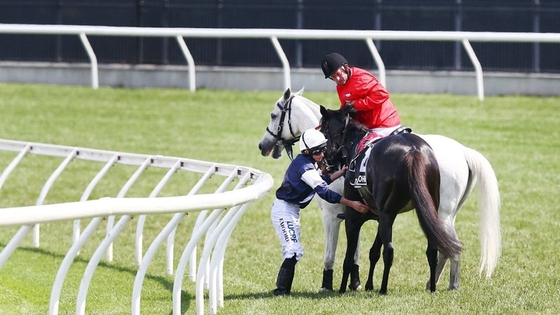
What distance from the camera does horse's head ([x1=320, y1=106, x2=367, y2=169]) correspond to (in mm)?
7664

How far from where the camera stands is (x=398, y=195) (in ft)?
22.5

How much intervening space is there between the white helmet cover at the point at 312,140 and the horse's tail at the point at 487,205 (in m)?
1.11

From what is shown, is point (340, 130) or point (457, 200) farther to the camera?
point (340, 130)

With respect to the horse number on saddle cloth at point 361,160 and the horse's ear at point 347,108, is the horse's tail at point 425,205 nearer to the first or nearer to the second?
the horse number on saddle cloth at point 361,160

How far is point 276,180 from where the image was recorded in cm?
1290

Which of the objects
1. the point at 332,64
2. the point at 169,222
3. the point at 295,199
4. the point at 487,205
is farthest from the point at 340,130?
the point at 169,222

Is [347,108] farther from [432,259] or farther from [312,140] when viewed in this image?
[432,259]

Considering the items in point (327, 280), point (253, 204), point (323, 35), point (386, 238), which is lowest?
point (253, 204)

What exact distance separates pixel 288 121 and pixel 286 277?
1.77 metres

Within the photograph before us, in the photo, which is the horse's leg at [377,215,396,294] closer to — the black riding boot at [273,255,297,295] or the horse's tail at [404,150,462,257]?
the horse's tail at [404,150,462,257]

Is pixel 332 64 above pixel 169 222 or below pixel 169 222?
above

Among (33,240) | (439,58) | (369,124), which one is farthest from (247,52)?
(369,124)

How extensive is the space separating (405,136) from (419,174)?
37 cm

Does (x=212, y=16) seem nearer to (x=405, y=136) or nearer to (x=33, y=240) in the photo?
(x=33, y=240)
